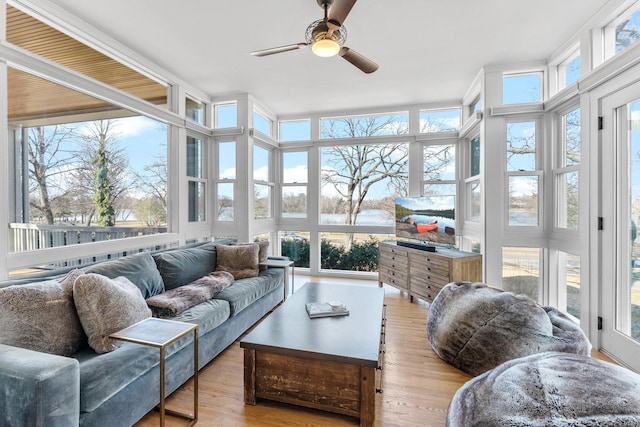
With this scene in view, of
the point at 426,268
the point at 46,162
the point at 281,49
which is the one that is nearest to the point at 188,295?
the point at 46,162

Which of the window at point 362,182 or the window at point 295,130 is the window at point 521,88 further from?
the window at point 295,130

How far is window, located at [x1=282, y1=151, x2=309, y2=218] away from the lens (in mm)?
5426

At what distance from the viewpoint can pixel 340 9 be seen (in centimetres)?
191

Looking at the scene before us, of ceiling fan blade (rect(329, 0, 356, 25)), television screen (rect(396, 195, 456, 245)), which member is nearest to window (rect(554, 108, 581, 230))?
television screen (rect(396, 195, 456, 245))

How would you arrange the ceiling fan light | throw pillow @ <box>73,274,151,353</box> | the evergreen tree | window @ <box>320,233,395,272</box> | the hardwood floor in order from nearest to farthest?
throw pillow @ <box>73,274,151,353</box>, the hardwood floor, the ceiling fan light, the evergreen tree, window @ <box>320,233,395,272</box>

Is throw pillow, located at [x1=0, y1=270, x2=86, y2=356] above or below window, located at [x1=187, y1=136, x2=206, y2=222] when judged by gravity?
below

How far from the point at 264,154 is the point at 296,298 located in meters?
3.26

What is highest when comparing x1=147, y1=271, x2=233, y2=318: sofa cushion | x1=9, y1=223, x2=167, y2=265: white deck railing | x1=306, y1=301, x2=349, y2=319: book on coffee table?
x1=9, y1=223, x2=167, y2=265: white deck railing

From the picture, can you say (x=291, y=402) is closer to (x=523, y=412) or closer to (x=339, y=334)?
(x=339, y=334)

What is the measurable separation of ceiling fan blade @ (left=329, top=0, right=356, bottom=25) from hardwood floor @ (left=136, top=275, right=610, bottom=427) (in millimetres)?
2593

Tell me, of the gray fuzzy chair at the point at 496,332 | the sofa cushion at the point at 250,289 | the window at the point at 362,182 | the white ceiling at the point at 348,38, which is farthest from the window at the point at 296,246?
the gray fuzzy chair at the point at 496,332

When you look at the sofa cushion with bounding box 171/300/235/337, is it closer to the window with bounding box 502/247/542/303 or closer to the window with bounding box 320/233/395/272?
the window with bounding box 320/233/395/272

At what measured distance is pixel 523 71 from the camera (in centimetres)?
360

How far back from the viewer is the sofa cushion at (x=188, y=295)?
2.27m
